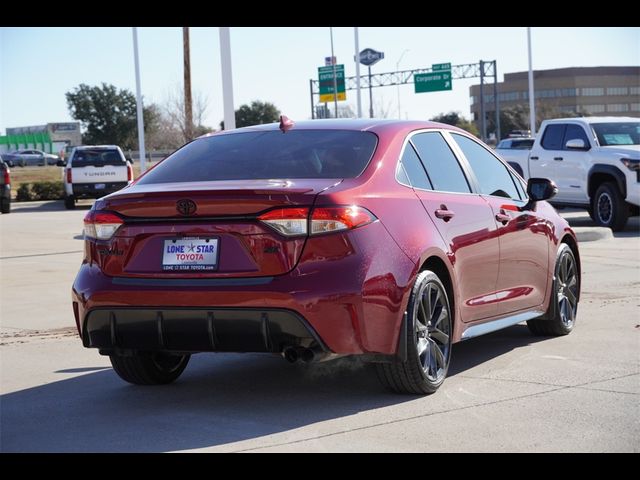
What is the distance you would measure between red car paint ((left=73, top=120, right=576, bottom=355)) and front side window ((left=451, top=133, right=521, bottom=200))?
0.98 m

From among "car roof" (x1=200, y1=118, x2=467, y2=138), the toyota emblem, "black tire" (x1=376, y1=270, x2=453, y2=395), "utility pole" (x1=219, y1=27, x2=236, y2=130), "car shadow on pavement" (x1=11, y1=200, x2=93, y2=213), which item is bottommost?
"car shadow on pavement" (x1=11, y1=200, x2=93, y2=213)

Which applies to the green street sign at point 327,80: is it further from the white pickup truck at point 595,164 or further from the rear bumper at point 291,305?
the rear bumper at point 291,305

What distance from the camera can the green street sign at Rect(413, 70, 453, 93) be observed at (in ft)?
251

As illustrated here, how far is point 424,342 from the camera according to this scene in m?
6.20

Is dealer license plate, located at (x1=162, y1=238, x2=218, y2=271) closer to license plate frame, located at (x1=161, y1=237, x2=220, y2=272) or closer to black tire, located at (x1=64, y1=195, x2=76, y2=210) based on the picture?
license plate frame, located at (x1=161, y1=237, x2=220, y2=272)

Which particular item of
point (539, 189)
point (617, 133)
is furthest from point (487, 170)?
point (617, 133)

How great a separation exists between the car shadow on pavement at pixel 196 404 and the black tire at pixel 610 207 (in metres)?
11.9

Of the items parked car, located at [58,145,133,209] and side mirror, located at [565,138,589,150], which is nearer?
side mirror, located at [565,138,589,150]

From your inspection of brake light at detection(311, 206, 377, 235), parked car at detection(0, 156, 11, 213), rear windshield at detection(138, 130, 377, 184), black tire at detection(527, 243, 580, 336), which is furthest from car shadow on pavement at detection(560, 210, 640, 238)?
parked car at detection(0, 156, 11, 213)

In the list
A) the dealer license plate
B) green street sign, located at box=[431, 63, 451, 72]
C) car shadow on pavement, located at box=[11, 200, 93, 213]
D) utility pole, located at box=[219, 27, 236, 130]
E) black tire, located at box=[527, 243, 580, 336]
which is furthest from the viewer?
green street sign, located at box=[431, 63, 451, 72]

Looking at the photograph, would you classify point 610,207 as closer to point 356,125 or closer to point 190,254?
point 356,125

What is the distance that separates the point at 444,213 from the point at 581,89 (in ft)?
458

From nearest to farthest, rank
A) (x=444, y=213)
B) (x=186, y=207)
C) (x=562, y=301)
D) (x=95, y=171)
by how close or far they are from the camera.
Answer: (x=186, y=207) < (x=444, y=213) < (x=562, y=301) < (x=95, y=171)
